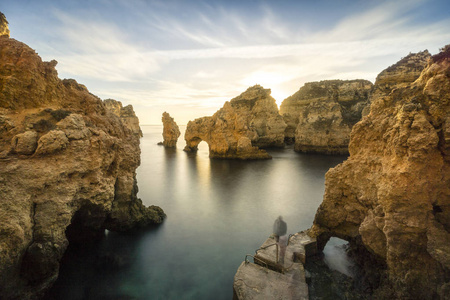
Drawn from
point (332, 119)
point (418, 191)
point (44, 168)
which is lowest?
point (418, 191)

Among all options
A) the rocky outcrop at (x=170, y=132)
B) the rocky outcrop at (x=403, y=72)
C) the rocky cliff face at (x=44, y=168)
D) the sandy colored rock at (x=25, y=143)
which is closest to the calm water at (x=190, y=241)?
the rocky cliff face at (x=44, y=168)

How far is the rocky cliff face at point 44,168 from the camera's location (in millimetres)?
4734

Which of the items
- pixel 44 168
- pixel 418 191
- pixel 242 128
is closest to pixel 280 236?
pixel 418 191

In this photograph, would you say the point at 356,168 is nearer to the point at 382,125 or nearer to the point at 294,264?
the point at 382,125

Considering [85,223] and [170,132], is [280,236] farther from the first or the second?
[170,132]

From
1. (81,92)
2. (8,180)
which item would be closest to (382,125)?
(8,180)

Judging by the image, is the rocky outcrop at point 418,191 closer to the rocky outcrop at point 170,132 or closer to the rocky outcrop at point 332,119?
the rocky outcrop at point 332,119

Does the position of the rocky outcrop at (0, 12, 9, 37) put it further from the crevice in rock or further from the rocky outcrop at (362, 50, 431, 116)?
the rocky outcrop at (362, 50, 431, 116)

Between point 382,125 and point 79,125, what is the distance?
9.32m

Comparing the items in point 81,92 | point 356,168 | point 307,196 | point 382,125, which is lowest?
point 307,196

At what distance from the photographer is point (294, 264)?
21.6ft

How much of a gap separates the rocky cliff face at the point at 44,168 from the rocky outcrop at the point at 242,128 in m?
22.9

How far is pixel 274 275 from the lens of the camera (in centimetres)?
605

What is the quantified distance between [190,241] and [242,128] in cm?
2201
